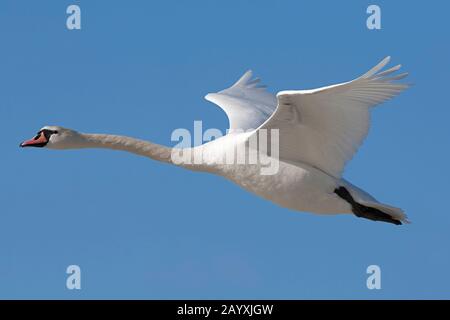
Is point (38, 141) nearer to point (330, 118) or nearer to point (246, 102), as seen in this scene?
point (246, 102)

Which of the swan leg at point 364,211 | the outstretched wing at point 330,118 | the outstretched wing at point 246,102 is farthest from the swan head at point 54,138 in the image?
the swan leg at point 364,211

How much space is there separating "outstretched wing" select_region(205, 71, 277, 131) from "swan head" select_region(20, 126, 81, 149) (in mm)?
2394

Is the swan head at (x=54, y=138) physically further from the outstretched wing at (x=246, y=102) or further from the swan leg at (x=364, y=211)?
the swan leg at (x=364, y=211)

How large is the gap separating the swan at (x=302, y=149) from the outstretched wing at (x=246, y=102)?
1.77 metres

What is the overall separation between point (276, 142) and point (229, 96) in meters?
3.78

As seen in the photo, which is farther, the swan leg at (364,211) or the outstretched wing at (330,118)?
the swan leg at (364,211)

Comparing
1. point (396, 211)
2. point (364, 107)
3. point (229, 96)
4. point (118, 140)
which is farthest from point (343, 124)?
point (229, 96)

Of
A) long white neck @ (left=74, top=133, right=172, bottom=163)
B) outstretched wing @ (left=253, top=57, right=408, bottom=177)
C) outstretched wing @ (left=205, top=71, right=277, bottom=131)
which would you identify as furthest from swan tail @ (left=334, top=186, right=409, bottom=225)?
outstretched wing @ (left=205, top=71, right=277, bottom=131)

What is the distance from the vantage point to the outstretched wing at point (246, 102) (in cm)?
1584

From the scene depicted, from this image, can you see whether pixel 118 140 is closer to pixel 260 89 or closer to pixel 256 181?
pixel 256 181

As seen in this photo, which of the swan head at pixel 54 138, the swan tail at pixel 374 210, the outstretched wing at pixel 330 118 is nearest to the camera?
the outstretched wing at pixel 330 118

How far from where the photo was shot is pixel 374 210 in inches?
532

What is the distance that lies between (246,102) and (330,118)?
3.95 m

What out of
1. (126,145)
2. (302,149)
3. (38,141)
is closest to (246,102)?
(126,145)
